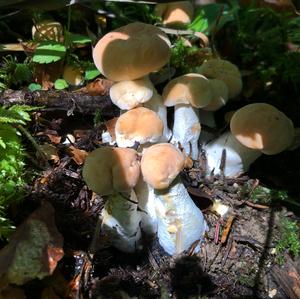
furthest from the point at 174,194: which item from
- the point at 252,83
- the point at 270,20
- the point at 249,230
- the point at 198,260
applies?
the point at 270,20

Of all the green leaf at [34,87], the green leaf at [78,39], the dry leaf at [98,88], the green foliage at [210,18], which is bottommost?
the green leaf at [34,87]

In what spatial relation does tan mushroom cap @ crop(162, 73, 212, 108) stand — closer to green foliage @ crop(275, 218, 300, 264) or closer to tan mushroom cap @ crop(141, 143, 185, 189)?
tan mushroom cap @ crop(141, 143, 185, 189)

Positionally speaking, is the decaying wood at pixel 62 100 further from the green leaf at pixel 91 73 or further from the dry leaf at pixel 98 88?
the green leaf at pixel 91 73

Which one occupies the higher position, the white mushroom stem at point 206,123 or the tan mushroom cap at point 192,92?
the tan mushroom cap at point 192,92

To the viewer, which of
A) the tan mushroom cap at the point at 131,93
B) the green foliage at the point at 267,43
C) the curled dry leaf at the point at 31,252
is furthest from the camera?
the green foliage at the point at 267,43

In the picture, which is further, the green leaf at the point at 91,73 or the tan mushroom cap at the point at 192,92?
the green leaf at the point at 91,73

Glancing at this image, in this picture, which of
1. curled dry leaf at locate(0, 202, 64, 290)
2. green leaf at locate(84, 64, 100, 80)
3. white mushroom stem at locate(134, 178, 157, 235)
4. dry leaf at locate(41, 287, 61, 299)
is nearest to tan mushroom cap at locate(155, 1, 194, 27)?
green leaf at locate(84, 64, 100, 80)

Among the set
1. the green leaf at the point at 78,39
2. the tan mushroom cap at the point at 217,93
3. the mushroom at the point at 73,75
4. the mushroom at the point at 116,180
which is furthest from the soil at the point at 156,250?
the green leaf at the point at 78,39
